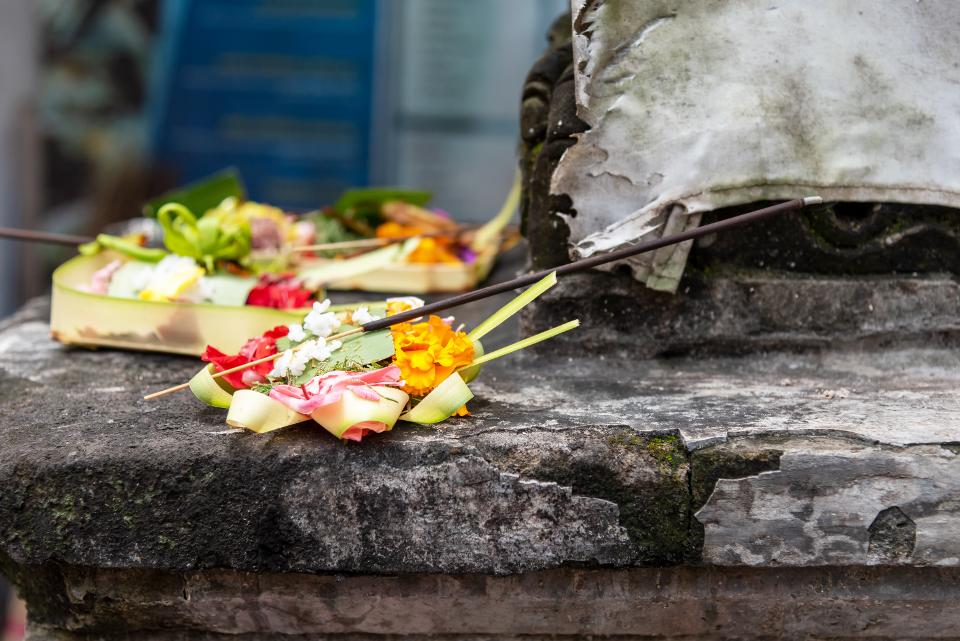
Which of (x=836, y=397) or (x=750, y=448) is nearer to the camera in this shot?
(x=750, y=448)

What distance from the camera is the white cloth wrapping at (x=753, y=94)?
1.77 metres

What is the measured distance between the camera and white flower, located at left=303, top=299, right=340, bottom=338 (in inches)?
64.8

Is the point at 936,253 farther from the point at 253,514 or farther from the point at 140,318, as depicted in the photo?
the point at 140,318

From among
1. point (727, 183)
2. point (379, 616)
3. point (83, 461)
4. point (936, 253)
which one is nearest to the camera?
point (83, 461)

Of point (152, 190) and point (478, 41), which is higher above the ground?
point (478, 41)

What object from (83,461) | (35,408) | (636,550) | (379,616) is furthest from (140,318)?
(636,550)

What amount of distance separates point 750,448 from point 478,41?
11.8 ft

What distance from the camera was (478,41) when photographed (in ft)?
15.5

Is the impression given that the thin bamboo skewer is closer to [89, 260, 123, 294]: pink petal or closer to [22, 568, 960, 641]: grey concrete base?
[22, 568, 960, 641]: grey concrete base

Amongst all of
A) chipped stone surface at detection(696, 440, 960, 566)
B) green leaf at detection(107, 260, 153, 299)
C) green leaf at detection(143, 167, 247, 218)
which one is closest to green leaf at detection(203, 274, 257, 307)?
green leaf at detection(107, 260, 153, 299)

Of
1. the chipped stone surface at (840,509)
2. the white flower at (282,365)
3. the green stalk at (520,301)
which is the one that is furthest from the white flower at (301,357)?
the chipped stone surface at (840,509)

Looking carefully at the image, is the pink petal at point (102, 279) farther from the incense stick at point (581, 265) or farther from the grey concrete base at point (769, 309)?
the grey concrete base at point (769, 309)

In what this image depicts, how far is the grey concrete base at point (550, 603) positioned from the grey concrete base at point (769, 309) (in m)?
0.48

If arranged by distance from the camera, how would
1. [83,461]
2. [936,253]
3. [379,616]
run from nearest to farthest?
1. [83,461]
2. [379,616]
3. [936,253]
